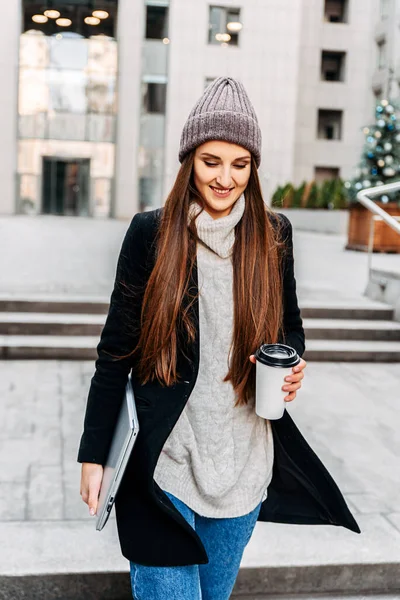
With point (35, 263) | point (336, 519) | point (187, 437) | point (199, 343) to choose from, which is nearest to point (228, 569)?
point (336, 519)

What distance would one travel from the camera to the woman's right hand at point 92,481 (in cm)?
190

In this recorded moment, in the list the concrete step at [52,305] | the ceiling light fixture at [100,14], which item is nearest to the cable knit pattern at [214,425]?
the concrete step at [52,305]

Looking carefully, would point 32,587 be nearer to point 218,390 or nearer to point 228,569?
point 228,569

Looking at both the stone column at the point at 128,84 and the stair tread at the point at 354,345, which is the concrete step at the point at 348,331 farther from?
the stone column at the point at 128,84

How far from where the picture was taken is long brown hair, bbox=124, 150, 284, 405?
1835mm

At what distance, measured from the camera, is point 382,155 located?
1562cm

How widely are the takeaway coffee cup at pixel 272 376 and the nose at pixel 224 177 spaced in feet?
1.39

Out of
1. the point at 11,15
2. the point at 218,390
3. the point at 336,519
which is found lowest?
the point at 336,519

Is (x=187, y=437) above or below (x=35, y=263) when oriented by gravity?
above

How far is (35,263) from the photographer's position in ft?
35.4

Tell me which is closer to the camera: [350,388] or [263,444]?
[263,444]

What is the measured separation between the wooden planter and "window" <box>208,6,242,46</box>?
1601cm

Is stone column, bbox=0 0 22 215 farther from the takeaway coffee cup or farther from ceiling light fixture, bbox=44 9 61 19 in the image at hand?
the takeaway coffee cup

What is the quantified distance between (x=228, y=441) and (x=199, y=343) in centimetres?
27
